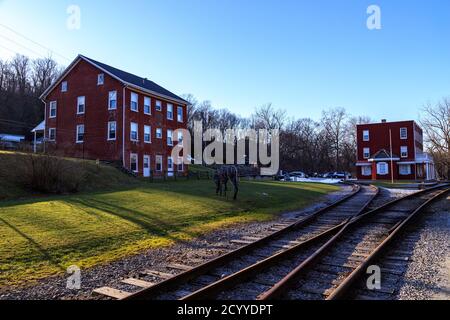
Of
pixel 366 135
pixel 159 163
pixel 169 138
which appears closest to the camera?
pixel 159 163

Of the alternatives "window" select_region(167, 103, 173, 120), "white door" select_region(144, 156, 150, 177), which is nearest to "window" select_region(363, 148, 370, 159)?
"window" select_region(167, 103, 173, 120)

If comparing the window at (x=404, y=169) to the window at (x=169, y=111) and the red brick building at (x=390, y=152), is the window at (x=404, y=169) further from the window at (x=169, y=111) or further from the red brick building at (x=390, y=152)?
the window at (x=169, y=111)

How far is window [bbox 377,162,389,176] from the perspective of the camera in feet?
193

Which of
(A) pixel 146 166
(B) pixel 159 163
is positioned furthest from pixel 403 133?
(A) pixel 146 166

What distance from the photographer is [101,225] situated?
11172 millimetres

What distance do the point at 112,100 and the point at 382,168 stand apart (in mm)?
43893

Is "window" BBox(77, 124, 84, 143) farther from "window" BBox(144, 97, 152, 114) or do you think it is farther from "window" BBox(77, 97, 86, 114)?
"window" BBox(144, 97, 152, 114)

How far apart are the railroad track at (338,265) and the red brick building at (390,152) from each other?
49.5 meters

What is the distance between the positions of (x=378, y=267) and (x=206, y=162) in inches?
2961

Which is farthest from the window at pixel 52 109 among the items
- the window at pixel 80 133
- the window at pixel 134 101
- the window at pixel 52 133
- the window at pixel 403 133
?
the window at pixel 403 133

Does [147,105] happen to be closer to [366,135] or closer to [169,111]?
[169,111]
